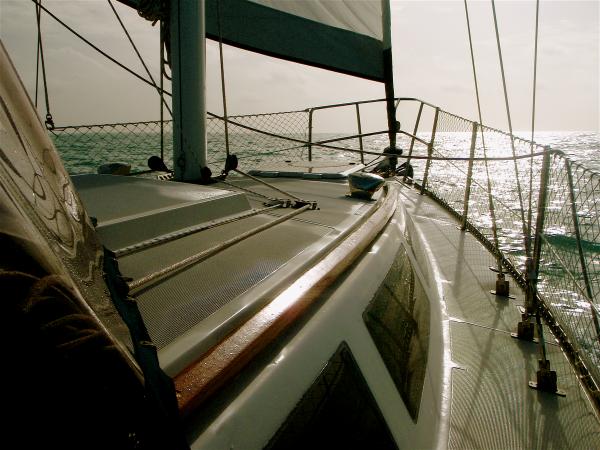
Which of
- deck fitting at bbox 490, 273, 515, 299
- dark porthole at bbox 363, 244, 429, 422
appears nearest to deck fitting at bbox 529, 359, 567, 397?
dark porthole at bbox 363, 244, 429, 422

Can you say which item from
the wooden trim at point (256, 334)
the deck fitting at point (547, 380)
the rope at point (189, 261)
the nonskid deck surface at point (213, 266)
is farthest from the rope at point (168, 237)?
the deck fitting at point (547, 380)

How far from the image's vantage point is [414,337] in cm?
216

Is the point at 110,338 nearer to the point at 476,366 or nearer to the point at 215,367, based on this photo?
the point at 215,367

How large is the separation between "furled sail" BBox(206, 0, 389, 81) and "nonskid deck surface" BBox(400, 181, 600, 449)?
373cm

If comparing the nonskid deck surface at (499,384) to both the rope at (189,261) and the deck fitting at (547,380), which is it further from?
the rope at (189,261)

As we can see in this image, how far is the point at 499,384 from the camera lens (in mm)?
2512

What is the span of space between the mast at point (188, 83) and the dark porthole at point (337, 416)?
79.7 inches

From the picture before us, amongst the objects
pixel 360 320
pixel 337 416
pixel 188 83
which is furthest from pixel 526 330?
pixel 188 83

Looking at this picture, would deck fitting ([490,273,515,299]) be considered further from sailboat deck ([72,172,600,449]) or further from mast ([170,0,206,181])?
mast ([170,0,206,181])

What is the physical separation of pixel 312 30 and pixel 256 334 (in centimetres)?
568

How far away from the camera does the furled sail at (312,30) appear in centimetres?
554

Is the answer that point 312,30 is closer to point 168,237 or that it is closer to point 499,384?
point 168,237

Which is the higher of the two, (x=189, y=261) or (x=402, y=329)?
(x=189, y=261)

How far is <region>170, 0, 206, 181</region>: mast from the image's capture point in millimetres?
2891
